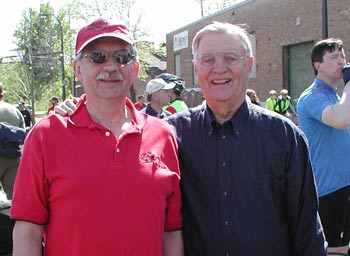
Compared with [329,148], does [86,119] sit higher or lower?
higher

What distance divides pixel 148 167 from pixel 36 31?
151ft

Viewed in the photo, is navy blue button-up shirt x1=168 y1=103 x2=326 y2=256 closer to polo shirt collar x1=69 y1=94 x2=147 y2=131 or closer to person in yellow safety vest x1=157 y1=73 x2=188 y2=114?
polo shirt collar x1=69 y1=94 x2=147 y2=131

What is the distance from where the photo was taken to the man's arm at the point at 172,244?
2.35 meters

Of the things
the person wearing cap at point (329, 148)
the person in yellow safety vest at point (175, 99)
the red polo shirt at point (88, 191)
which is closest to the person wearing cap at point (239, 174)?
the red polo shirt at point (88, 191)

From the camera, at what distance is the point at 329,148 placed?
3990 mm

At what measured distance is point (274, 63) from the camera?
957 inches

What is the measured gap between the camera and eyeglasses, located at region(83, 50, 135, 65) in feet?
7.42

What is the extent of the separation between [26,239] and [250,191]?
1044 mm

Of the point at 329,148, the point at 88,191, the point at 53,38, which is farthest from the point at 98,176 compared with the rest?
the point at 53,38

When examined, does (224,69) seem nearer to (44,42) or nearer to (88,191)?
(88,191)

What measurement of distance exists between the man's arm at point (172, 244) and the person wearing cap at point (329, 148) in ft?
6.42

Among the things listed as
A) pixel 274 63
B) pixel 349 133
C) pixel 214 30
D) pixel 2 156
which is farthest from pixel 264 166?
pixel 274 63

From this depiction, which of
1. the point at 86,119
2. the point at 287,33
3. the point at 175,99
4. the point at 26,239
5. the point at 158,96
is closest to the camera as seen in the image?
the point at 26,239

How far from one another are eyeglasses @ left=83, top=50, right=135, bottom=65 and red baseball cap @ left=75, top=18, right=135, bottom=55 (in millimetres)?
55
